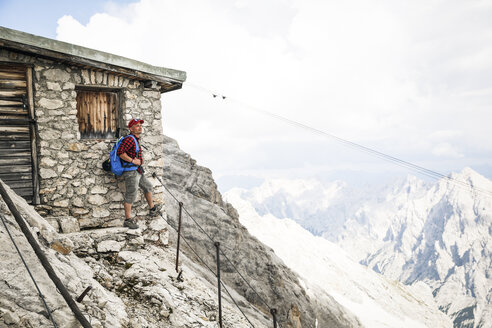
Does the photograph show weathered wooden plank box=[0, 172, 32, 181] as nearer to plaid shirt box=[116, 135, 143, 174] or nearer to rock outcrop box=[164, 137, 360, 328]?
plaid shirt box=[116, 135, 143, 174]

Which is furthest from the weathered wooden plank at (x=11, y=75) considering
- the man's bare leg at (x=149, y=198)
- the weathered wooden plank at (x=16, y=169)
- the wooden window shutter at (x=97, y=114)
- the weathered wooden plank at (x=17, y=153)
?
the man's bare leg at (x=149, y=198)

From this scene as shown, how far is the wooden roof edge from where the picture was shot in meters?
7.14

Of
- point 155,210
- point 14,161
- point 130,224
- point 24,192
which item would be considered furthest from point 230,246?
point 14,161

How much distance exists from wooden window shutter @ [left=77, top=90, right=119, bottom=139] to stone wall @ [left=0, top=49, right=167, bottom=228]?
26cm

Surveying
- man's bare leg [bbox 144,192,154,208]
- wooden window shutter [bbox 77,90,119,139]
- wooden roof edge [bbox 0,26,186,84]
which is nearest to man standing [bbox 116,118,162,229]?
man's bare leg [bbox 144,192,154,208]

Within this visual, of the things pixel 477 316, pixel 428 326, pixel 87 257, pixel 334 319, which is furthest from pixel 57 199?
pixel 477 316

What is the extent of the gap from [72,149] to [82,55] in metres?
2.34

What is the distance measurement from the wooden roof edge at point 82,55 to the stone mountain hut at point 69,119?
19 millimetres

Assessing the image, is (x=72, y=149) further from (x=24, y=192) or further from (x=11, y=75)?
(x=11, y=75)

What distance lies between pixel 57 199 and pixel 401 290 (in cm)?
7390

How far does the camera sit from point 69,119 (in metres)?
8.06

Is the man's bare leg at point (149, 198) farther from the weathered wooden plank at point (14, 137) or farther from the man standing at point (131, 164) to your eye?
the weathered wooden plank at point (14, 137)

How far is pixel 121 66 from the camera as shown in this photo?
27.8 ft

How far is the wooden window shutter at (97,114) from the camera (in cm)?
854
